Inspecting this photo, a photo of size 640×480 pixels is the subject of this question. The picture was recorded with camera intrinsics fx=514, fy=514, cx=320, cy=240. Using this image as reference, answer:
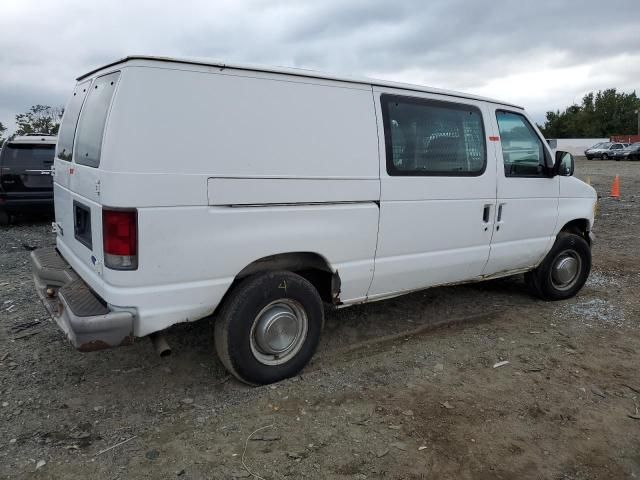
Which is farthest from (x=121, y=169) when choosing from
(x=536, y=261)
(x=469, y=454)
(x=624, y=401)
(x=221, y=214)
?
(x=536, y=261)

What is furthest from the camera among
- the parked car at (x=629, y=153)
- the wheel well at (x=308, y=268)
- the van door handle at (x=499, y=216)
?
the parked car at (x=629, y=153)

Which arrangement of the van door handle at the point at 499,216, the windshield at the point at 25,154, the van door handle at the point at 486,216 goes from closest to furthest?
the van door handle at the point at 486,216, the van door handle at the point at 499,216, the windshield at the point at 25,154

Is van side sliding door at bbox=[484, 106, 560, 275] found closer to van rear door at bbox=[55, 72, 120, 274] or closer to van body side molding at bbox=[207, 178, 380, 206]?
van body side molding at bbox=[207, 178, 380, 206]

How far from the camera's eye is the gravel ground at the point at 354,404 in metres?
2.82

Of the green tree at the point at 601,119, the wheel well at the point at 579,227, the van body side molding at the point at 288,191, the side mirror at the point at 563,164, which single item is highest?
the green tree at the point at 601,119

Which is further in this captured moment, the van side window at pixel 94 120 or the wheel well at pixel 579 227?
the wheel well at pixel 579 227

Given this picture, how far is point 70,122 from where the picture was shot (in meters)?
4.06

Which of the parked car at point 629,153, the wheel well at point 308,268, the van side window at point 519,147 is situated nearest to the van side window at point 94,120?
the wheel well at point 308,268

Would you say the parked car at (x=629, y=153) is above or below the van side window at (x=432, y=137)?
above

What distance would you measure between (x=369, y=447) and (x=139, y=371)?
1.87 m

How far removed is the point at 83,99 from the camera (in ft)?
12.5

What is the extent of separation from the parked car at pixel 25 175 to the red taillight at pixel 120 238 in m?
7.49

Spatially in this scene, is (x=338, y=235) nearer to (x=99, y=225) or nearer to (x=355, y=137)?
(x=355, y=137)

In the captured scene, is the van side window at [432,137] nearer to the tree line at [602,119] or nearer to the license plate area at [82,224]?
the license plate area at [82,224]
